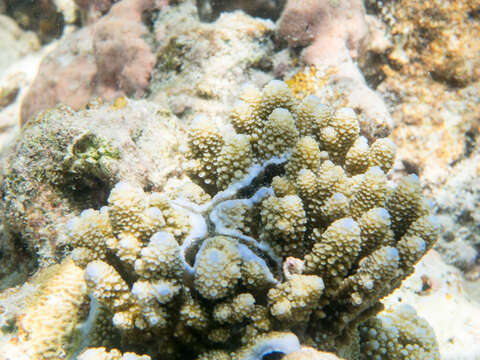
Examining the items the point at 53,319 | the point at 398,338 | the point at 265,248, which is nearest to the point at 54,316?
the point at 53,319

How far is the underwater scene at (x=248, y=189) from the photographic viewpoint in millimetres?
1693

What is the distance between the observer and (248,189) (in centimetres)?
211

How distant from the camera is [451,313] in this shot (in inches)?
121

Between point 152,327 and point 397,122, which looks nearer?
point 152,327

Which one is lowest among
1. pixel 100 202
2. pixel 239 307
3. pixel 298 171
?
pixel 100 202

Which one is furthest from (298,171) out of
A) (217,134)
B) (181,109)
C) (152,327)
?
(181,109)

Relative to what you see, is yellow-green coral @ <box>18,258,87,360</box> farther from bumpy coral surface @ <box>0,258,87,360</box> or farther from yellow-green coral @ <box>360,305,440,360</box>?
yellow-green coral @ <box>360,305,440,360</box>

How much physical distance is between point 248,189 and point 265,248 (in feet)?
1.38

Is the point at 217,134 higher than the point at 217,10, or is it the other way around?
the point at 217,10

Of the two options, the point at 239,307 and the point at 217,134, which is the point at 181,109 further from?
the point at 239,307

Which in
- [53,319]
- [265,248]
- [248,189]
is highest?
[248,189]

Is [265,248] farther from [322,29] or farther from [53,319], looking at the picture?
[322,29]

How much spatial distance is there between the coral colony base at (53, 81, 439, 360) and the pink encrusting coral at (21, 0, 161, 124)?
7.41 feet

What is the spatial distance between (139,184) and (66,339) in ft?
3.90
